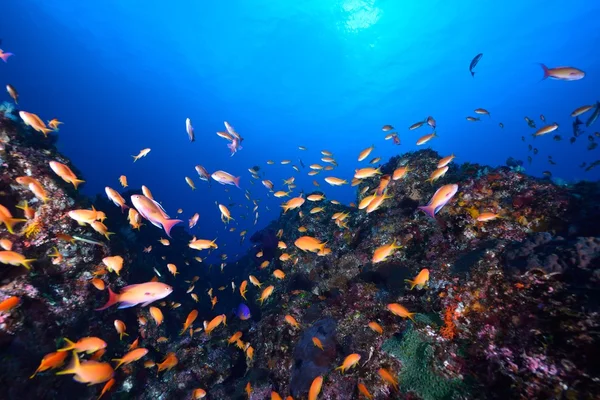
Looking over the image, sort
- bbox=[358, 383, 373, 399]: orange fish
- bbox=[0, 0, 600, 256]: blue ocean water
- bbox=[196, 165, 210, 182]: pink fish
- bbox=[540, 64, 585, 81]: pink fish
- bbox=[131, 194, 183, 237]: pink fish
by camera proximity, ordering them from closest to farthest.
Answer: bbox=[131, 194, 183, 237]: pink fish, bbox=[358, 383, 373, 399]: orange fish, bbox=[540, 64, 585, 81]: pink fish, bbox=[196, 165, 210, 182]: pink fish, bbox=[0, 0, 600, 256]: blue ocean water

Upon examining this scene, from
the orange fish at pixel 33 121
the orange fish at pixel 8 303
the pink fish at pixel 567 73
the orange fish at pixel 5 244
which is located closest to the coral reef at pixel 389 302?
the orange fish at pixel 5 244

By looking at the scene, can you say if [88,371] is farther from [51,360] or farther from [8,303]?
[8,303]

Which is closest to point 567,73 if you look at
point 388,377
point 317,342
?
point 388,377

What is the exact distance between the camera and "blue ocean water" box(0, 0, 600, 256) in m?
44.8

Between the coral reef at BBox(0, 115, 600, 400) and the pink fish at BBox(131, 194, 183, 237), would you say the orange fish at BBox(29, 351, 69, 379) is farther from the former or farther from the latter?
the pink fish at BBox(131, 194, 183, 237)

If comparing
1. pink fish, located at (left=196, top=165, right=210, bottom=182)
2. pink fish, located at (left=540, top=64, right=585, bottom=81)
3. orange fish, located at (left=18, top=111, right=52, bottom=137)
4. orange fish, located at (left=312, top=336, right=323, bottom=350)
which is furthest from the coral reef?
pink fish, located at (left=196, top=165, right=210, bottom=182)

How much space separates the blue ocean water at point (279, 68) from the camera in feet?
147

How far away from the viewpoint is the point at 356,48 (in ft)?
176

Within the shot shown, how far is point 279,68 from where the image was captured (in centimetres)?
6519

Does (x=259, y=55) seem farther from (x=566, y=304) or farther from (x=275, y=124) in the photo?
(x=566, y=304)

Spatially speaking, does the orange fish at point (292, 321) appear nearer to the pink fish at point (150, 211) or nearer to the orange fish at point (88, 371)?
the orange fish at point (88, 371)

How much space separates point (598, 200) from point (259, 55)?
220ft

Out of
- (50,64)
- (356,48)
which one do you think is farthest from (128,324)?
(50,64)

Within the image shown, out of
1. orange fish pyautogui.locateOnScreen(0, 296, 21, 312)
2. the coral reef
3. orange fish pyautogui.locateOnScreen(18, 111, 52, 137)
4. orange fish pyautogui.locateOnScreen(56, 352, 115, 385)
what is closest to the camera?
the coral reef
